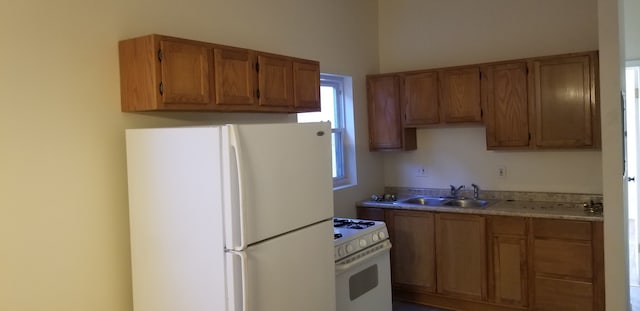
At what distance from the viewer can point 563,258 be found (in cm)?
377

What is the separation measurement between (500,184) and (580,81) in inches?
45.6

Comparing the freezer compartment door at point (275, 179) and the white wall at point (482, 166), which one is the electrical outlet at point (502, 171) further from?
the freezer compartment door at point (275, 179)

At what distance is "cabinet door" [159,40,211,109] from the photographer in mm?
2518

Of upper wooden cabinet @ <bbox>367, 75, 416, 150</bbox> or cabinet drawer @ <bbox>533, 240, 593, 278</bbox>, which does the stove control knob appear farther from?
upper wooden cabinet @ <bbox>367, 75, 416, 150</bbox>

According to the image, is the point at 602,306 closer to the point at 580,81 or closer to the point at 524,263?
the point at 524,263

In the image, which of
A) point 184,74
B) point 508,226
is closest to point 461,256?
point 508,226

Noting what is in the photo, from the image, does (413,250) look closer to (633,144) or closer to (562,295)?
(562,295)

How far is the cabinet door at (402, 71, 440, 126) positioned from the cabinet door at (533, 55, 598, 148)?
2.82ft

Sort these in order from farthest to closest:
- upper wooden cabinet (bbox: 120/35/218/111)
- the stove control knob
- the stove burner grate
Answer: the stove burner grate → the stove control knob → upper wooden cabinet (bbox: 120/35/218/111)

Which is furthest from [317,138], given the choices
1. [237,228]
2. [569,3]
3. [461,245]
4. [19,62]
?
[569,3]

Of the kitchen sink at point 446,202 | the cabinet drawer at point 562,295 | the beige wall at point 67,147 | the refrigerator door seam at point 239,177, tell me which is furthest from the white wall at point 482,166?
the refrigerator door seam at point 239,177

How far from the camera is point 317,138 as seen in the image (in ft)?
8.89

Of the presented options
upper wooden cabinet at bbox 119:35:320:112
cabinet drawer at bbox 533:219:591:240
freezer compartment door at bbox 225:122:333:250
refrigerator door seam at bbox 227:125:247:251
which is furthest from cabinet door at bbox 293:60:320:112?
cabinet drawer at bbox 533:219:591:240

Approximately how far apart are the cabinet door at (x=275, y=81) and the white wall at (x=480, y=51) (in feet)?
6.55
